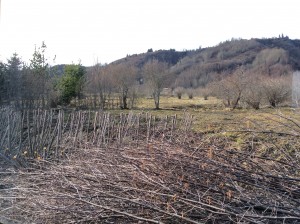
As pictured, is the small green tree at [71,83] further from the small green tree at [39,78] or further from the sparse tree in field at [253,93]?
the sparse tree in field at [253,93]

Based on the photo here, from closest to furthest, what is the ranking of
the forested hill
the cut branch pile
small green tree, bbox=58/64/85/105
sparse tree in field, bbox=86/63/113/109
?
the cut branch pile → small green tree, bbox=58/64/85/105 → sparse tree in field, bbox=86/63/113/109 → the forested hill

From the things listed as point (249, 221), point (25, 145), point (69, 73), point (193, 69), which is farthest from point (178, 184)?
point (193, 69)

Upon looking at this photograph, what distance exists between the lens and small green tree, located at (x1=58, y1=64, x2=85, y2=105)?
21.1 m

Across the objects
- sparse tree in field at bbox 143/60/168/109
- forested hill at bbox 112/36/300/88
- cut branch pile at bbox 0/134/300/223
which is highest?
forested hill at bbox 112/36/300/88

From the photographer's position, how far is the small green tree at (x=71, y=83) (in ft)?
69.3

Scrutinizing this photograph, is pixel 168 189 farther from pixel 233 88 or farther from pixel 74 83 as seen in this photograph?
pixel 233 88

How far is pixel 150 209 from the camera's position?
10.8 ft

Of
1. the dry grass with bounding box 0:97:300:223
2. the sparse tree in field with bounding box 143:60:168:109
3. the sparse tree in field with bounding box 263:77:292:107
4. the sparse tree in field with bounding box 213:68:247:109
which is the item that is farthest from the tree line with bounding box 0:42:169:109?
the dry grass with bounding box 0:97:300:223

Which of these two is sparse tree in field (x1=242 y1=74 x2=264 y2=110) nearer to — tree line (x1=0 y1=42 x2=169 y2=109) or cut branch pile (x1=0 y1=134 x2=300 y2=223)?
tree line (x1=0 y1=42 x2=169 y2=109)

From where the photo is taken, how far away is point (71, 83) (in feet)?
71.0

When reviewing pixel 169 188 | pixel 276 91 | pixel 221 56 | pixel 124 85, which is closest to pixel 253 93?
pixel 276 91

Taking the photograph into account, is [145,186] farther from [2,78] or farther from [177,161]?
[2,78]

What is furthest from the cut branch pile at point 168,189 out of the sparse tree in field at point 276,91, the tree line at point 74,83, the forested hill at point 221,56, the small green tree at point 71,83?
the forested hill at point 221,56

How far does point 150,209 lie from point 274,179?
118 cm
